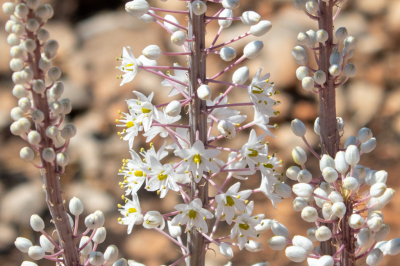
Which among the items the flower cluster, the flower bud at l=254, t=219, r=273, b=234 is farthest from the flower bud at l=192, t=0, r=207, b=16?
the flower bud at l=254, t=219, r=273, b=234

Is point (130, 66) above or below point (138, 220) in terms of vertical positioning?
above

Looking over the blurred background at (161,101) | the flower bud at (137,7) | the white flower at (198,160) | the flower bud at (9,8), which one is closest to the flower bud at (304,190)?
the white flower at (198,160)

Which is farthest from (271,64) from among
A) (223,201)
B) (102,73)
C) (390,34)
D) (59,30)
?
(223,201)

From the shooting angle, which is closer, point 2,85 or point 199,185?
point 199,185

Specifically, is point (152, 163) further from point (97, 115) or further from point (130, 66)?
point (97, 115)

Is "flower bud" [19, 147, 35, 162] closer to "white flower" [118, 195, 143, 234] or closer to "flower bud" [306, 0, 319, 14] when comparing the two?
"white flower" [118, 195, 143, 234]
